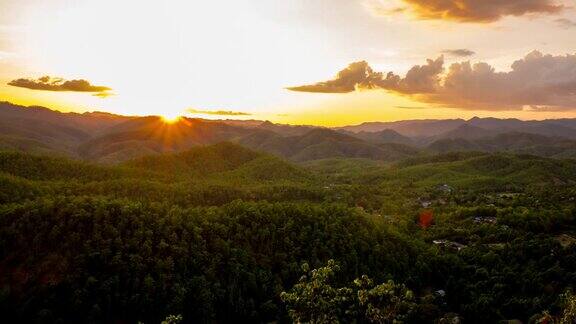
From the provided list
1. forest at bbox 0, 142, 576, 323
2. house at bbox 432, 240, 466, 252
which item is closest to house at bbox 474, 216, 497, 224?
forest at bbox 0, 142, 576, 323

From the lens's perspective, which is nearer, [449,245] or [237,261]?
[237,261]

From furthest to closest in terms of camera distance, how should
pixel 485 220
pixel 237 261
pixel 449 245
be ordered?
pixel 485 220 → pixel 449 245 → pixel 237 261

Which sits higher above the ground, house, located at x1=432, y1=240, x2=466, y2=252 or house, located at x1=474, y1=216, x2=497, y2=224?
house, located at x1=474, y1=216, x2=497, y2=224

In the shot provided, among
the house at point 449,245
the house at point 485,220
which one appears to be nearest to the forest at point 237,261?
Answer: the house at point 449,245

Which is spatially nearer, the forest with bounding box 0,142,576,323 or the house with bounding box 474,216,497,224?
the forest with bounding box 0,142,576,323

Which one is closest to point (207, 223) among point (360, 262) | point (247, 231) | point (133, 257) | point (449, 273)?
point (247, 231)

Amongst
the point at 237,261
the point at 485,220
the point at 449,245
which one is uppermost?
the point at 237,261

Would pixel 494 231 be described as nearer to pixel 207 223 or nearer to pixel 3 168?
pixel 207 223

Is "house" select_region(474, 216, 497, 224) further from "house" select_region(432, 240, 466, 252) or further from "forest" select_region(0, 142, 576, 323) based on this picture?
"house" select_region(432, 240, 466, 252)

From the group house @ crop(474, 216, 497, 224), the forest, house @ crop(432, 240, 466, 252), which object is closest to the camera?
the forest

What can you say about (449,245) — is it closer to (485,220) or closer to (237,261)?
(485,220)

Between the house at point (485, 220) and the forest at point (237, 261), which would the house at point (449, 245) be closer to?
the forest at point (237, 261)

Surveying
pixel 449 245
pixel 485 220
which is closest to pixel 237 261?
pixel 449 245
